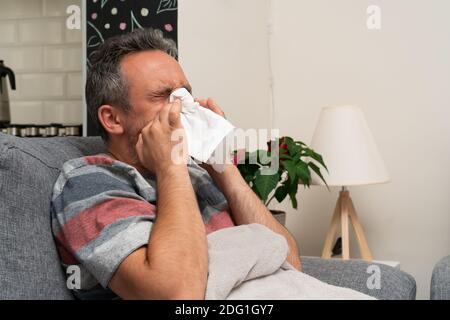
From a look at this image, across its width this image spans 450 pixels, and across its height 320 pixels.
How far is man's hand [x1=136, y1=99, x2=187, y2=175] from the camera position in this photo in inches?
45.9

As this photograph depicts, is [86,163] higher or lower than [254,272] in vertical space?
higher

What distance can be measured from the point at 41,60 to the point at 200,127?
128 centimetres

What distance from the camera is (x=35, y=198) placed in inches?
41.1

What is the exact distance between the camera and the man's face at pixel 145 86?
1.30 m

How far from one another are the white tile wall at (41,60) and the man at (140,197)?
3.30 feet

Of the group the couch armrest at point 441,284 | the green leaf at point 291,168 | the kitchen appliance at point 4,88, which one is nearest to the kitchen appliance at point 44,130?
the kitchen appliance at point 4,88

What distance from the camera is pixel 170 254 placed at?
3.17ft

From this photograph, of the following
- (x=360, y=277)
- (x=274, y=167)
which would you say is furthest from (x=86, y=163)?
(x=274, y=167)

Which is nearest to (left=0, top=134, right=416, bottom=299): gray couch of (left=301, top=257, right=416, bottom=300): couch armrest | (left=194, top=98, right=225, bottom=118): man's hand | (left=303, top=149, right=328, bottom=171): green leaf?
(left=194, top=98, right=225, bottom=118): man's hand

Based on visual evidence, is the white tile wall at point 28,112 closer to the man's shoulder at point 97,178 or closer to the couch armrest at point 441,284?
the man's shoulder at point 97,178

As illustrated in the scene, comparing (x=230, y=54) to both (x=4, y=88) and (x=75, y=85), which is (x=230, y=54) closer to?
(x=75, y=85)
